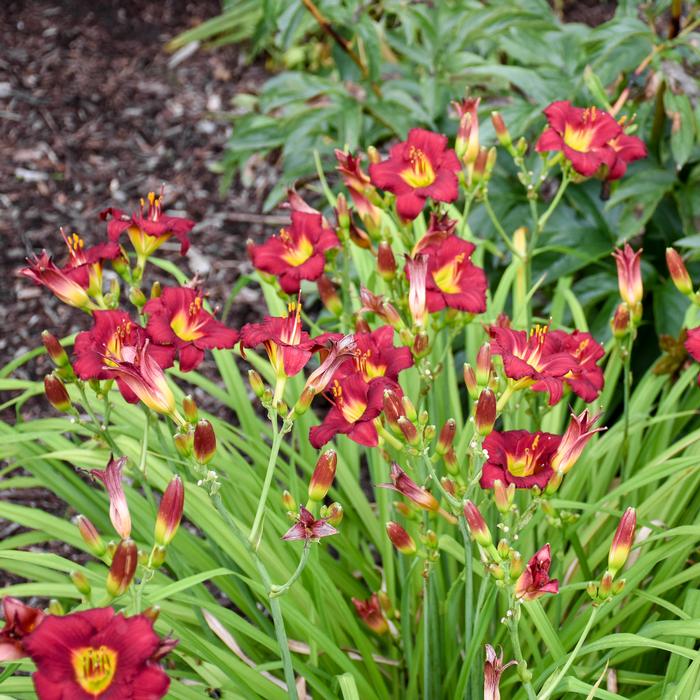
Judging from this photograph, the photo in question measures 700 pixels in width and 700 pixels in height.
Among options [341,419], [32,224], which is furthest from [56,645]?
[32,224]

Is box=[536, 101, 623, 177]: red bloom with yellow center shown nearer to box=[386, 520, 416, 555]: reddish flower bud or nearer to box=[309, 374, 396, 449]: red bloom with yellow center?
box=[309, 374, 396, 449]: red bloom with yellow center

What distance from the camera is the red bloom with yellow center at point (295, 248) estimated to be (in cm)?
171

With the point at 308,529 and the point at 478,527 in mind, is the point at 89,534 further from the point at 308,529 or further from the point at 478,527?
the point at 478,527

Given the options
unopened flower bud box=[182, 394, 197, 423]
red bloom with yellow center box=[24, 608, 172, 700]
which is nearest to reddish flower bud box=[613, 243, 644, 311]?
unopened flower bud box=[182, 394, 197, 423]

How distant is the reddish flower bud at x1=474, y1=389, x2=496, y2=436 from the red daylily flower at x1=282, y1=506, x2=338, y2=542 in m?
0.25

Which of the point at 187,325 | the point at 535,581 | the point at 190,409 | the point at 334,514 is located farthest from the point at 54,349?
the point at 535,581

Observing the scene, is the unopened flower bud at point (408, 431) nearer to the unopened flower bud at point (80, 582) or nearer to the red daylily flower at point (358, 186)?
the unopened flower bud at point (80, 582)

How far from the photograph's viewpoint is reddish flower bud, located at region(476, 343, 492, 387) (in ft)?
4.63

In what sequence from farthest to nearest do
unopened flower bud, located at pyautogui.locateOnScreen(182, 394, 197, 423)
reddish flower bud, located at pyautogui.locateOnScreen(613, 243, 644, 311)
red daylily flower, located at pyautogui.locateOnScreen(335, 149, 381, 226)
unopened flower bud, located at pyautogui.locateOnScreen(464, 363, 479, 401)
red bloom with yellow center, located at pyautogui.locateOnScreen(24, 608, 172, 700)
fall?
red daylily flower, located at pyautogui.locateOnScreen(335, 149, 381, 226) → reddish flower bud, located at pyautogui.locateOnScreen(613, 243, 644, 311) → unopened flower bud, located at pyautogui.locateOnScreen(464, 363, 479, 401) → unopened flower bud, located at pyautogui.locateOnScreen(182, 394, 197, 423) → red bloom with yellow center, located at pyautogui.locateOnScreen(24, 608, 172, 700)

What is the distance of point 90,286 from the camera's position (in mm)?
1622

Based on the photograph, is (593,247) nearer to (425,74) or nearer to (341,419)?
(425,74)

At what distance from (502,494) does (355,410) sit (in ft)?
0.81

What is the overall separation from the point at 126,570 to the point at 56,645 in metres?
0.13

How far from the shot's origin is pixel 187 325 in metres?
1.54
